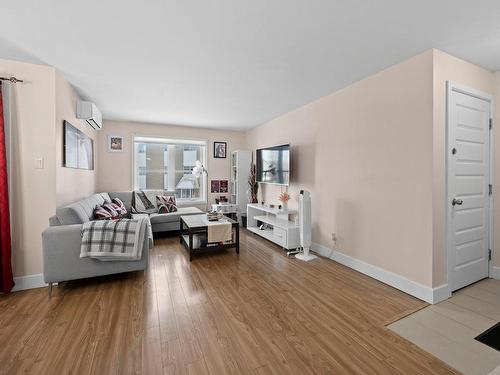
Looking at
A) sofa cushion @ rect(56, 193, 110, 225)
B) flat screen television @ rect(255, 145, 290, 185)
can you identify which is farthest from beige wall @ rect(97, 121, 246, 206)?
sofa cushion @ rect(56, 193, 110, 225)

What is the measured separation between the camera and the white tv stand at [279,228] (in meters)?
3.53

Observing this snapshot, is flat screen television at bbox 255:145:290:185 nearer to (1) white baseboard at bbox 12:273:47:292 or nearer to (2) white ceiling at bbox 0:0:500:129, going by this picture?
(2) white ceiling at bbox 0:0:500:129

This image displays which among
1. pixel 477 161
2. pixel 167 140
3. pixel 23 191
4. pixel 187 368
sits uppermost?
pixel 167 140

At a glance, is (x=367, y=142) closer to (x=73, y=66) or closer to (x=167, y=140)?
(x=73, y=66)

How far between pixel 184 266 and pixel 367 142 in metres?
2.76

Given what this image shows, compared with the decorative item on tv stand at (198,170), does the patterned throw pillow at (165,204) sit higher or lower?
lower

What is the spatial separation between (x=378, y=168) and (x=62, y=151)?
3.68m

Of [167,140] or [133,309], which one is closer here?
[133,309]

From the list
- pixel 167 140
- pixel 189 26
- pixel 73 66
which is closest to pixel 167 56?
pixel 189 26

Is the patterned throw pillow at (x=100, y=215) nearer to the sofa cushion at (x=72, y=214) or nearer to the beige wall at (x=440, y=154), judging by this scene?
the sofa cushion at (x=72, y=214)

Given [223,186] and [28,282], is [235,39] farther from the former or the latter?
[223,186]

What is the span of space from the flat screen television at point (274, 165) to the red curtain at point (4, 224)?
347 centimetres

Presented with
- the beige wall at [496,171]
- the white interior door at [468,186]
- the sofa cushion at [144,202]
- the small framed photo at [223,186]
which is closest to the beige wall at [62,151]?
the sofa cushion at [144,202]

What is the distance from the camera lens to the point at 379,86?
8.54ft
